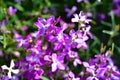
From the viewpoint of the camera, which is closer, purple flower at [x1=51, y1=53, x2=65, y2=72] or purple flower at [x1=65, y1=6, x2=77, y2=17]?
purple flower at [x1=51, y1=53, x2=65, y2=72]

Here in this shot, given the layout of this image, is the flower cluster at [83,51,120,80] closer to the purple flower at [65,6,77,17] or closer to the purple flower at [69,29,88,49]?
the purple flower at [69,29,88,49]

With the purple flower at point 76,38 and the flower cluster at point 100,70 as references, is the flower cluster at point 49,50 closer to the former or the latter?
the purple flower at point 76,38

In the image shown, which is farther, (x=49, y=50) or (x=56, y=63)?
(x=49, y=50)

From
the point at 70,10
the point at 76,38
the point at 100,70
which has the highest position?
the point at 70,10

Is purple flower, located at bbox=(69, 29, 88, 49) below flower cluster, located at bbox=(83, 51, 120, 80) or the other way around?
the other way around

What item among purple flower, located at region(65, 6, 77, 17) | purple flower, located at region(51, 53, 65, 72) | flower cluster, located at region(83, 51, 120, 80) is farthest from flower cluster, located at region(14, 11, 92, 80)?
purple flower, located at region(65, 6, 77, 17)

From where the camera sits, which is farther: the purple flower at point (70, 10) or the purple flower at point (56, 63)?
the purple flower at point (70, 10)

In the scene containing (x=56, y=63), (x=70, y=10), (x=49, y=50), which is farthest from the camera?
(x=70, y=10)

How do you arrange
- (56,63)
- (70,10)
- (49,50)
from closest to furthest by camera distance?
(56,63) → (49,50) → (70,10)

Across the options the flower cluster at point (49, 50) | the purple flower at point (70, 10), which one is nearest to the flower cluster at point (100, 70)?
the flower cluster at point (49, 50)

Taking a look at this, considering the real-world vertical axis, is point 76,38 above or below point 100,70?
above

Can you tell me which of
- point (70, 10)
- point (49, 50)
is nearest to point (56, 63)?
point (49, 50)

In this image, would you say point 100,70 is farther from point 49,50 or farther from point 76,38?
point 49,50
